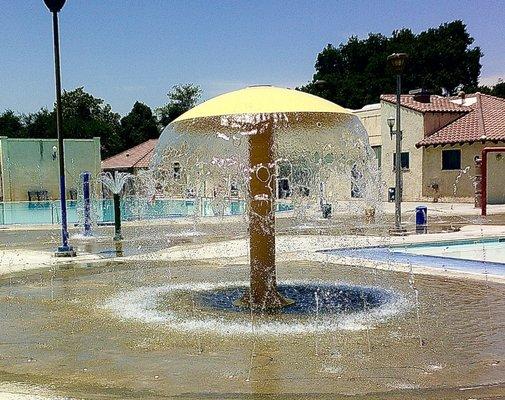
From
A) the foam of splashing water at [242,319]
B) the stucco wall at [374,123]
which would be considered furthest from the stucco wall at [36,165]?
the foam of splashing water at [242,319]

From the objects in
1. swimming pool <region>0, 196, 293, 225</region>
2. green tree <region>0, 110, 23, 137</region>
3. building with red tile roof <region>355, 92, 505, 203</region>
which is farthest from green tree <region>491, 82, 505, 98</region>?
green tree <region>0, 110, 23, 137</region>

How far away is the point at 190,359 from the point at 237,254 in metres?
8.78

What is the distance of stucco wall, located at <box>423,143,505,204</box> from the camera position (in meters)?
31.9

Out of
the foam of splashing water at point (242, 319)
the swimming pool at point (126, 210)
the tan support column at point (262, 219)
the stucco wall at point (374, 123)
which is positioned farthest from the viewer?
the stucco wall at point (374, 123)

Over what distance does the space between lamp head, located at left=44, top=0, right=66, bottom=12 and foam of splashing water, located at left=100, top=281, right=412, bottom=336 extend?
23.7 feet

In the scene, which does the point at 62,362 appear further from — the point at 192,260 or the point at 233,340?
the point at 192,260

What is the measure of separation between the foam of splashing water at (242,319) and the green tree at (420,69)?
51500 millimetres

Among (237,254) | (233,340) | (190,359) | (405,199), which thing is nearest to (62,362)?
(190,359)

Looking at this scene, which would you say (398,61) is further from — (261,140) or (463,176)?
(463,176)

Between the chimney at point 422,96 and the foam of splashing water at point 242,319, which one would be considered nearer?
the foam of splashing water at point 242,319

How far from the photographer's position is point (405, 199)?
37062 millimetres

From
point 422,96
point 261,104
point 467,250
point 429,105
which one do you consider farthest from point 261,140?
point 422,96

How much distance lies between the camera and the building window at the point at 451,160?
112 feet

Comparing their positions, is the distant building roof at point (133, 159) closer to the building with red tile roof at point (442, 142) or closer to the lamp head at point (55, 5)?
the building with red tile roof at point (442, 142)
